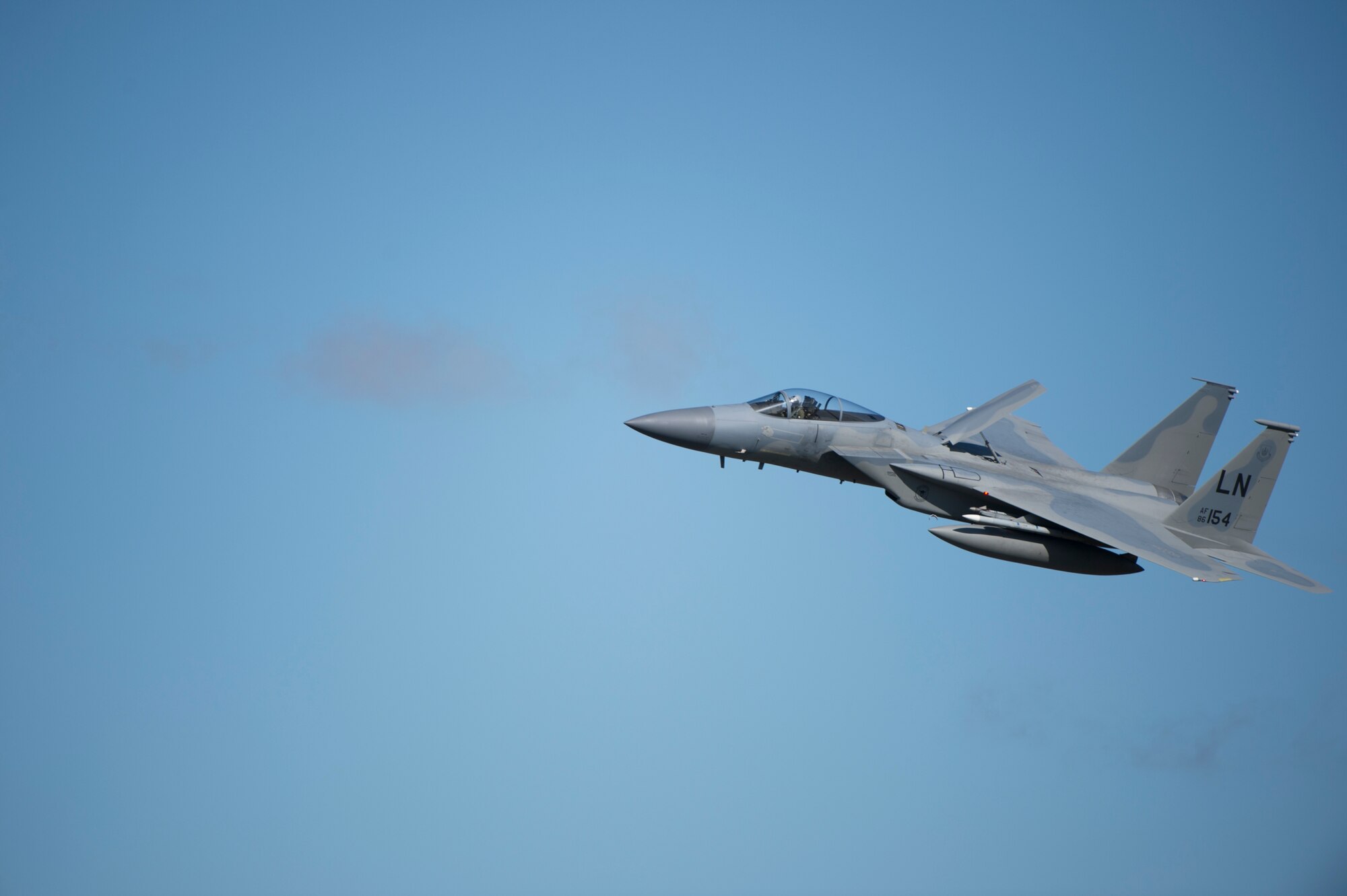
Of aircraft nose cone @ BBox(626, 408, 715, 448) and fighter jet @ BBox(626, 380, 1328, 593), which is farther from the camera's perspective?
aircraft nose cone @ BBox(626, 408, 715, 448)

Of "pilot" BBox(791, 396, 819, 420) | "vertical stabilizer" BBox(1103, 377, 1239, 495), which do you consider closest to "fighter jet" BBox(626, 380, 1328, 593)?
"pilot" BBox(791, 396, 819, 420)

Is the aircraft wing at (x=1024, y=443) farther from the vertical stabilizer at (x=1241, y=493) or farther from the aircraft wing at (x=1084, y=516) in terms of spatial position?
the vertical stabilizer at (x=1241, y=493)

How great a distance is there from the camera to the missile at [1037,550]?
2659cm

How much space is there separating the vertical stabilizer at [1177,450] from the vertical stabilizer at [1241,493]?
298cm

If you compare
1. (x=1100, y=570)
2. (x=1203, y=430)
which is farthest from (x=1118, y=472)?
(x=1100, y=570)

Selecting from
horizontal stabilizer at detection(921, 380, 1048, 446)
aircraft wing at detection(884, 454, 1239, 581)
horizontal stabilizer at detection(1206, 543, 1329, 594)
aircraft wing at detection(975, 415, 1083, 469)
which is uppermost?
horizontal stabilizer at detection(921, 380, 1048, 446)

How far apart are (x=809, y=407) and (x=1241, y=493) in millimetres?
11124

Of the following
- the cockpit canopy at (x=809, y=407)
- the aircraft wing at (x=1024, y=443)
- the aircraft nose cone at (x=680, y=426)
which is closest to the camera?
the aircraft nose cone at (x=680, y=426)

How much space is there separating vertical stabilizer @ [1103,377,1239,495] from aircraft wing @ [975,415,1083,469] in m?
1.55

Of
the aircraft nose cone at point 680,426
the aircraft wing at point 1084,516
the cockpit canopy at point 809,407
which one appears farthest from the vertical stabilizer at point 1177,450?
the aircraft nose cone at point 680,426

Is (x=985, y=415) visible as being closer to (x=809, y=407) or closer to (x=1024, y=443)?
(x=1024, y=443)

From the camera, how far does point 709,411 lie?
27828 mm

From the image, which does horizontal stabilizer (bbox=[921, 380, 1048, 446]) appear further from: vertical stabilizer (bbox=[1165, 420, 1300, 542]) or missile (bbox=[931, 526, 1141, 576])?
vertical stabilizer (bbox=[1165, 420, 1300, 542])

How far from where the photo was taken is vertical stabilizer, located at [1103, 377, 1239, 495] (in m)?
32.2
